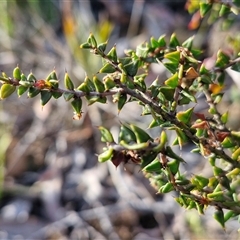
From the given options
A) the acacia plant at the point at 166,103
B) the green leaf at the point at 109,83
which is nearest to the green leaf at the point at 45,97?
the acacia plant at the point at 166,103

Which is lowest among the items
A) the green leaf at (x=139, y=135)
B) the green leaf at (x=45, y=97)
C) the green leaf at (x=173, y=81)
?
the green leaf at (x=45, y=97)

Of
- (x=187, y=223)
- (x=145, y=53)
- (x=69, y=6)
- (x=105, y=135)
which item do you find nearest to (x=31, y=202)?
(x=187, y=223)

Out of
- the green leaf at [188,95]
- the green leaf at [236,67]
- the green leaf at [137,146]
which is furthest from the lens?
the green leaf at [236,67]

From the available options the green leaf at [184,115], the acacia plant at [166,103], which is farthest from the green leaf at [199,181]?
the green leaf at [184,115]

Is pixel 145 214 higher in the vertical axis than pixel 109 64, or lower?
lower

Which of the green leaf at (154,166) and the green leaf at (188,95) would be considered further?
the green leaf at (188,95)

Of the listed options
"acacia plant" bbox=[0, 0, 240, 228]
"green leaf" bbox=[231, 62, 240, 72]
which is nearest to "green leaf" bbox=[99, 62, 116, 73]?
"acacia plant" bbox=[0, 0, 240, 228]

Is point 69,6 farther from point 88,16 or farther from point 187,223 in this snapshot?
point 187,223

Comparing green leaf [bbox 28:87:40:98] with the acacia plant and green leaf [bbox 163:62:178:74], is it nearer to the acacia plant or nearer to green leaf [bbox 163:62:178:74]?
the acacia plant

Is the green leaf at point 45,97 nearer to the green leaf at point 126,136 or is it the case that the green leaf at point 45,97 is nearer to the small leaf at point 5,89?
the small leaf at point 5,89

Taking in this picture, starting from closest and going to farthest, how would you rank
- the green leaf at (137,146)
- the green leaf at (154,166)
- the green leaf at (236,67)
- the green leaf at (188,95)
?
the green leaf at (137,146)
the green leaf at (154,166)
the green leaf at (188,95)
the green leaf at (236,67)

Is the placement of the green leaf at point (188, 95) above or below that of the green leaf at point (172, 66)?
below
